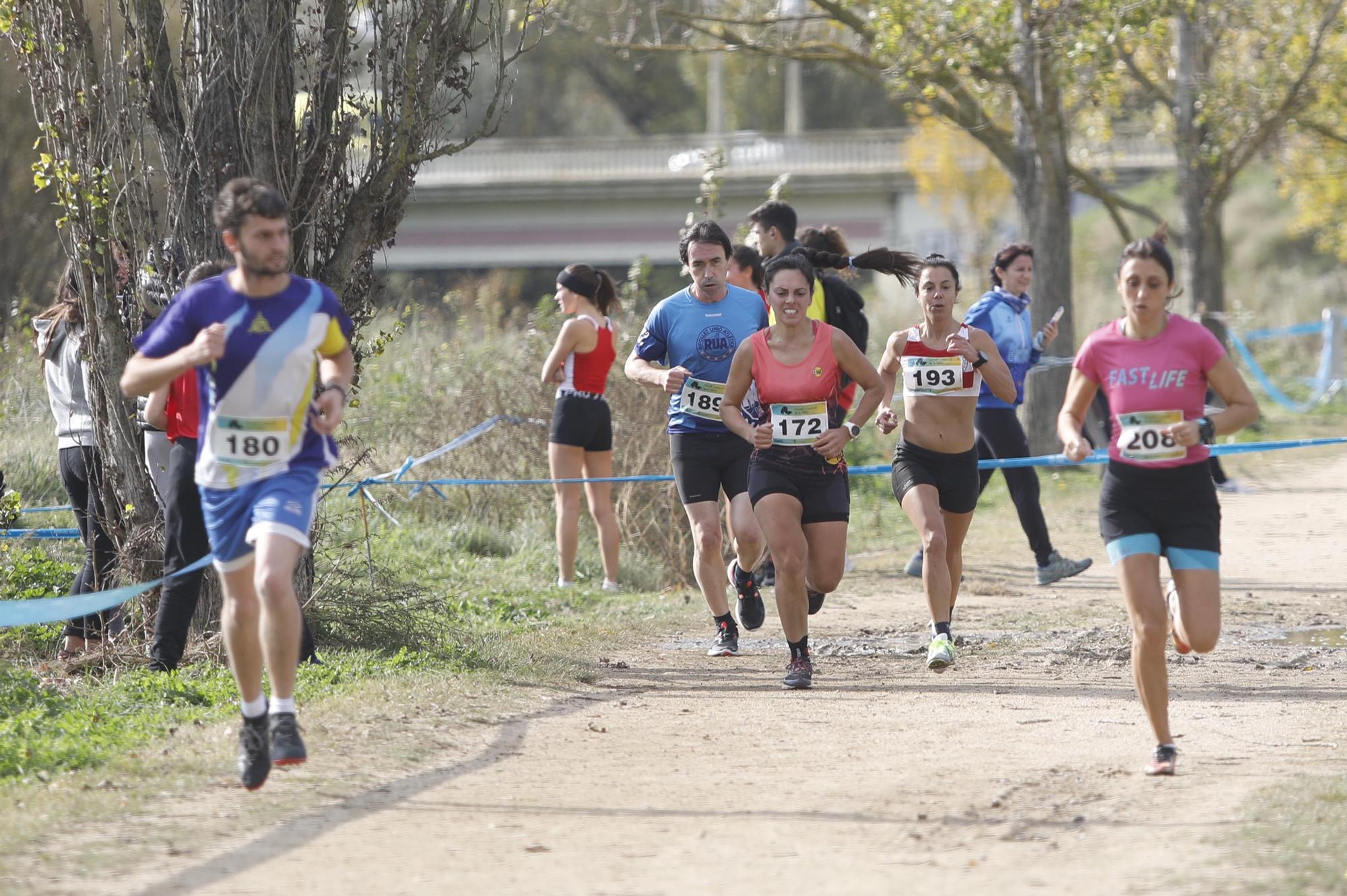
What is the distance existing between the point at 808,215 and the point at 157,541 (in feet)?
128

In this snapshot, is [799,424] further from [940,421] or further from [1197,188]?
[1197,188]

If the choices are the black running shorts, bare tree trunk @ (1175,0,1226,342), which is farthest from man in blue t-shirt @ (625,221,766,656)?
bare tree trunk @ (1175,0,1226,342)

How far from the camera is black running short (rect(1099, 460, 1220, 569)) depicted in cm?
572

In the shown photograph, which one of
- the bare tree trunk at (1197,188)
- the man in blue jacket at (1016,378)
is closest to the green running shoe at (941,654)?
the man in blue jacket at (1016,378)

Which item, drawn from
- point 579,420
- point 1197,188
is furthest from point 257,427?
point 1197,188

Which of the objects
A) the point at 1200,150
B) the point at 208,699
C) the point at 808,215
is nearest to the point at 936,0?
the point at 1200,150

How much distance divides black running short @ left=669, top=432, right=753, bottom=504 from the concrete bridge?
35.4 m

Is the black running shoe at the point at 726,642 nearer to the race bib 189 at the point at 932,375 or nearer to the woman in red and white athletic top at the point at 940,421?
the woman in red and white athletic top at the point at 940,421

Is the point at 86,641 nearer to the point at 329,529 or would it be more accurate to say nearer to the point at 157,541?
the point at 157,541

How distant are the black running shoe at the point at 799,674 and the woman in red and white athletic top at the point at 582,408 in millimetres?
3152

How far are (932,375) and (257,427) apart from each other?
376cm

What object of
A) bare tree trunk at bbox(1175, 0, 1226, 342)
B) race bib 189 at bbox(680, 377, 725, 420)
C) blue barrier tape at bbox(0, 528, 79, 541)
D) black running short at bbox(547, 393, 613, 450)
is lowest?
blue barrier tape at bbox(0, 528, 79, 541)

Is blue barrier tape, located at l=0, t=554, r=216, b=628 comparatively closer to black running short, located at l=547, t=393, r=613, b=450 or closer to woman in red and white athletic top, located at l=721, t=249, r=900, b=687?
woman in red and white athletic top, located at l=721, t=249, r=900, b=687

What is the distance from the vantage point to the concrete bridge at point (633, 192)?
146ft
